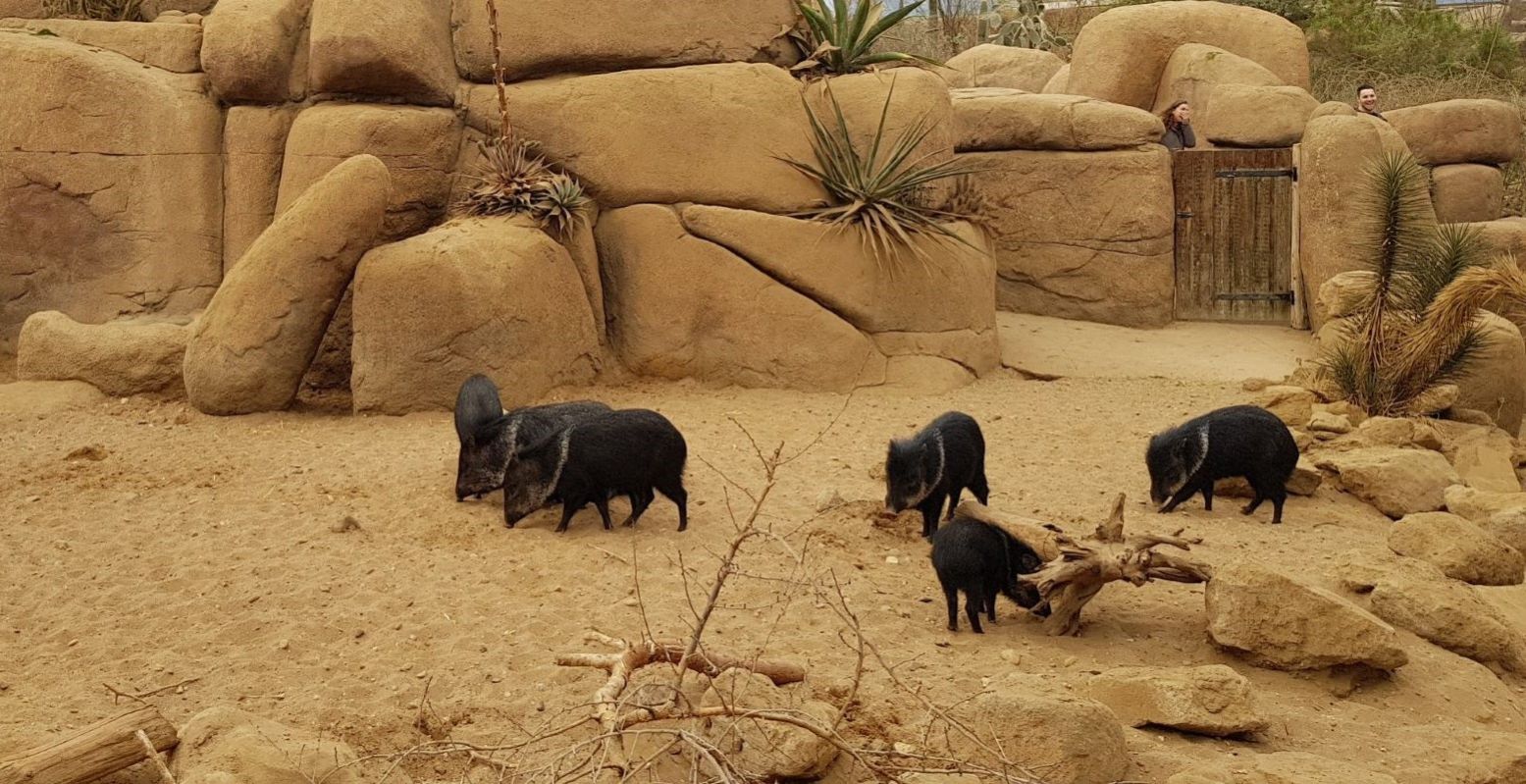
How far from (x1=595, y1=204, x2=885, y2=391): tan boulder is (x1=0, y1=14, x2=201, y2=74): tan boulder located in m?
3.71

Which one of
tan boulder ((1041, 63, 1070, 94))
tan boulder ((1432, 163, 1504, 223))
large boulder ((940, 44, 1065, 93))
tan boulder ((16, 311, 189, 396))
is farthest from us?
large boulder ((940, 44, 1065, 93))

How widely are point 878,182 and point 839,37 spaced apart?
1615mm

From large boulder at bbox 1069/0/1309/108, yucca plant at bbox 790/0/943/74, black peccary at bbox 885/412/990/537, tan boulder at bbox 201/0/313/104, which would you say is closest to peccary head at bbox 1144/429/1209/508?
black peccary at bbox 885/412/990/537

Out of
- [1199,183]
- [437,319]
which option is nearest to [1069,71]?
[1199,183]

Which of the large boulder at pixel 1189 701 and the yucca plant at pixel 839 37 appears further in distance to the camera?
the yucca plant at pixel 839 37

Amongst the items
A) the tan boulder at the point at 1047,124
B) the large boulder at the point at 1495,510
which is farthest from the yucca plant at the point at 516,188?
the large boulder at the point at 1495,510

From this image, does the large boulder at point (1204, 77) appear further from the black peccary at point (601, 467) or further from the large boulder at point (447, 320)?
the black peccary at point (601, 467)

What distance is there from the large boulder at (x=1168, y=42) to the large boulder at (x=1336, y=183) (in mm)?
2829

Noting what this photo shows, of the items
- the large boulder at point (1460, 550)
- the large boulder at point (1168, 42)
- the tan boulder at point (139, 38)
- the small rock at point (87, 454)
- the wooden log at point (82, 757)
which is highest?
the tan boulder at point (139, 38)

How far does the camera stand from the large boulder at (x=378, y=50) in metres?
10.2

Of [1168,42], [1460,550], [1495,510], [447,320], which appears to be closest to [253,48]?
[447,320]

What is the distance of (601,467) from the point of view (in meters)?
6.88

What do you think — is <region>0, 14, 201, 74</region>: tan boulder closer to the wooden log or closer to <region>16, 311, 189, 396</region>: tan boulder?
<region>16, 311, 189, 396</region>: tan boulder

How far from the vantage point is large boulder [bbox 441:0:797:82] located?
10891 millimetres
